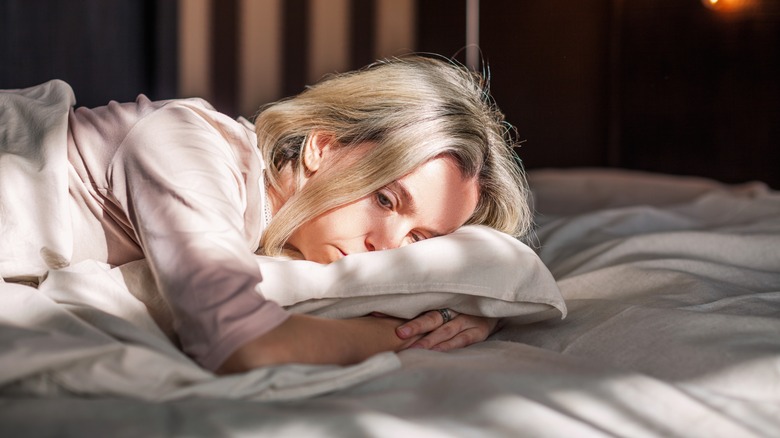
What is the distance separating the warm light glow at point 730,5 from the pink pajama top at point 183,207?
1.89m

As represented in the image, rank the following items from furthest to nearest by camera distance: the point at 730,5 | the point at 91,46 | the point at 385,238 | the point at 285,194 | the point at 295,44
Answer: the point at 295,44 → the point at 730,5 → the point at 91,46 → the point at 285,194 → the point at 385,238

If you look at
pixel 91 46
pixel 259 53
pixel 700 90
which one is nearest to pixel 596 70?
pixel 700 90

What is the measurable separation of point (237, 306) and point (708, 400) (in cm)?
51

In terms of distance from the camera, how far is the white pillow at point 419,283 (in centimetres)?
114

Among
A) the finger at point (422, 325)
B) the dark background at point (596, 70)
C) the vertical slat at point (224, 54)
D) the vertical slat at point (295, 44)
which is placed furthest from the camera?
the vertical slat at point (295, 44)

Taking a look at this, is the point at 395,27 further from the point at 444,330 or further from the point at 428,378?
the point at 428,378

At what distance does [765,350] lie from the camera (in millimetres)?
1036

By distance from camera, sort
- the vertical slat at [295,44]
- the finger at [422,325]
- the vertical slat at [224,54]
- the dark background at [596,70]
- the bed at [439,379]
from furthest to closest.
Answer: the vertical slat at [295,44]
the vertical slat at [224,54]
the dark background at [596,70]
the finger at [422,325]
the bed at [439,379]

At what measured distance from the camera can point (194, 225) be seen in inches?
38.8

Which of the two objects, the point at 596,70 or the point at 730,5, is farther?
the point at 596,70

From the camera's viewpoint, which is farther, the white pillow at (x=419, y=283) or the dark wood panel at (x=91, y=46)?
the dark wood panel at (x=91, y=46)

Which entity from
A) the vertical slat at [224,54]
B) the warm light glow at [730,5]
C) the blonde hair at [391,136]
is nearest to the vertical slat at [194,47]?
the vertical slat at [224,54]

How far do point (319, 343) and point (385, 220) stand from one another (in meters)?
0.35

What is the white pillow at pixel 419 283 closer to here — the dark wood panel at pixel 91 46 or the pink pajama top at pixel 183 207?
the pink pajama top at pixel 183 207
